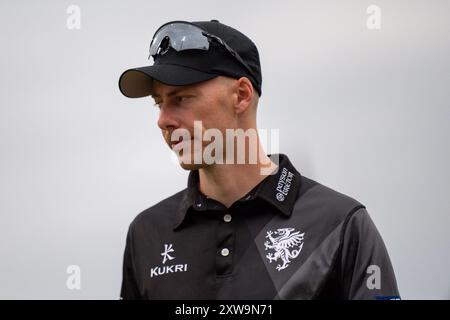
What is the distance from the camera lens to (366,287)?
273 cm

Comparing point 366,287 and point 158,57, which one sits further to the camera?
point 158,57

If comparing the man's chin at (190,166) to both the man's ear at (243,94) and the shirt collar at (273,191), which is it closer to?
the shirt collar at (273,191)

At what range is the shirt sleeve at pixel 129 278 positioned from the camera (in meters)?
3.10

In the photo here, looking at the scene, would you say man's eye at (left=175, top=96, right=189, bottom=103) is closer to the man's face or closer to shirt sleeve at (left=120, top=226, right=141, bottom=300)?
the man's face

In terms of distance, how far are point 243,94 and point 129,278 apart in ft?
2.85

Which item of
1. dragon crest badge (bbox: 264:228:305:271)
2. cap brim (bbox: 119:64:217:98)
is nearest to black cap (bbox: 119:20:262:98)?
cap brim (bbox: 119:64:217:98)

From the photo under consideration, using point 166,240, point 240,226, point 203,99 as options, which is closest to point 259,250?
point 240,226

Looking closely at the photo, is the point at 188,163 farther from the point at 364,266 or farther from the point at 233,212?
the point at 364,266

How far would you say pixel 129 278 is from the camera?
3143 millimetres

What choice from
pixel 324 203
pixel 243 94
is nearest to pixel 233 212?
pixel 324 203

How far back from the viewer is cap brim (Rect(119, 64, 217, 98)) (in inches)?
110

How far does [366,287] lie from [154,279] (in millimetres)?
795

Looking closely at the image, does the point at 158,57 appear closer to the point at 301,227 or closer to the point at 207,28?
the point at 207,28
